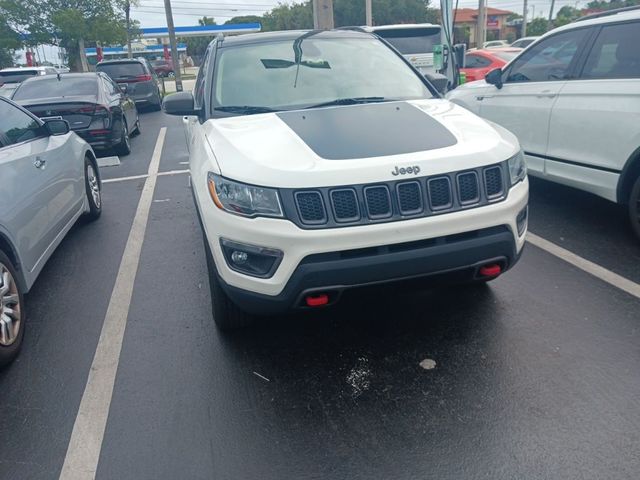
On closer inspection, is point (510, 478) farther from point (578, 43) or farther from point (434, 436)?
point (578, 43)

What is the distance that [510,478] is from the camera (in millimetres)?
2377

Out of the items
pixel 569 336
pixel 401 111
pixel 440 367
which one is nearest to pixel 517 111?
pixel 401 111

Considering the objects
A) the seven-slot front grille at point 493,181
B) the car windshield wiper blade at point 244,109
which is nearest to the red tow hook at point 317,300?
the seven-slot front grille at point 493,181

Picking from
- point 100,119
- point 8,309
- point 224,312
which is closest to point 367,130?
point 224,312

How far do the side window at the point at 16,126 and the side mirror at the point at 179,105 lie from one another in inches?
47.2

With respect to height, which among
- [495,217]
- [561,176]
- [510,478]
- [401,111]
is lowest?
[510,478]

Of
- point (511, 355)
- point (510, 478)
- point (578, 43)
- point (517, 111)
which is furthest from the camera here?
point (517, 111)

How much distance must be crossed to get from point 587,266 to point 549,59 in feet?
7.59

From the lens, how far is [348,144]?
10.4 feet

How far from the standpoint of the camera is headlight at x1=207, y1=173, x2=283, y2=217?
9.38 feet

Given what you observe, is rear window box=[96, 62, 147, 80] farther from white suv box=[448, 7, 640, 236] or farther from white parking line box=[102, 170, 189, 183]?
white suv box=[448, 7, 640, 236]

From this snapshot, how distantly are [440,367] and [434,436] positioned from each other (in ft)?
1.92

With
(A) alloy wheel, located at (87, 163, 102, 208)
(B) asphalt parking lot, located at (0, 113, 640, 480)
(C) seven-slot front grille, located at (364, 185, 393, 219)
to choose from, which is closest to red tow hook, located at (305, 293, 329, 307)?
(B) asphalt parking lot, located at (0, 113, 640, 480)

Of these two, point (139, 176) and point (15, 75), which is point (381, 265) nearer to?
point (139, 176)
